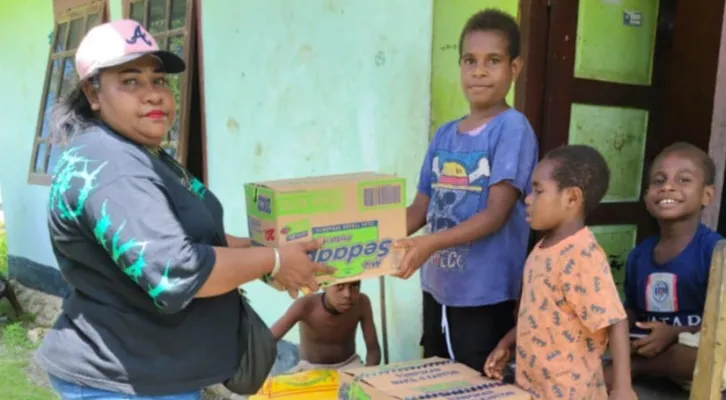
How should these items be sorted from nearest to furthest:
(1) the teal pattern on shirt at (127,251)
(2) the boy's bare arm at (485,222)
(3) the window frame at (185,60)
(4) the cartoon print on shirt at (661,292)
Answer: (1) the teal pattern on shirt at (127,251) < (2) the boy's bare arm at (485,222) < (4) the cartoon print on shirt at (661,292) < (3) the window frame at (185,60)

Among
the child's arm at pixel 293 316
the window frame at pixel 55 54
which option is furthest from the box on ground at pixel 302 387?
the window frame at pixel 55 54

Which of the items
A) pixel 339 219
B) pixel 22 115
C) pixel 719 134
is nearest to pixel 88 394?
pixel 339 219

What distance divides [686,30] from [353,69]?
5.76ft

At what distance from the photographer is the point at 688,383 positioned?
7.15ft

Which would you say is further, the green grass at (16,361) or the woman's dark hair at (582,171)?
the green grass at (16,361)

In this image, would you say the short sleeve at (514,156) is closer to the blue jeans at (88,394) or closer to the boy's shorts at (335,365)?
the blue jeans at (88,394)

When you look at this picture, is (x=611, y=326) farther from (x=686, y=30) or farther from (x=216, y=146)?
(x=216, y=146)

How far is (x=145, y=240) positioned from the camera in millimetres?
1374

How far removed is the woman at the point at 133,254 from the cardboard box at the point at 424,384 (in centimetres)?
50

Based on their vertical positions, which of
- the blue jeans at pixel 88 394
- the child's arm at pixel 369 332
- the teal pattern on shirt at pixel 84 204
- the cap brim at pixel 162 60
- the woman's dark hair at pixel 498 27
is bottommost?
the child's arm at pixel 369 332

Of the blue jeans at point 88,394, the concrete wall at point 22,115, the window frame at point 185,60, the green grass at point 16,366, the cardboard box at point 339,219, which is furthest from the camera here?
the concrete wall at point 22,115

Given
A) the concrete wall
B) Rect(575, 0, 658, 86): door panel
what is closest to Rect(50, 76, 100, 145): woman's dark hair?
Rect(575, 0, 658, 86): door panel

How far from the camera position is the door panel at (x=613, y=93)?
2803 millimetres

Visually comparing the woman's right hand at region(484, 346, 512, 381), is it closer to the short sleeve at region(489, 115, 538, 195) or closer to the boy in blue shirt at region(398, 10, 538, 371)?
the boy in blue shirt at region(398, 10, 538, 371)
